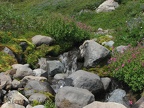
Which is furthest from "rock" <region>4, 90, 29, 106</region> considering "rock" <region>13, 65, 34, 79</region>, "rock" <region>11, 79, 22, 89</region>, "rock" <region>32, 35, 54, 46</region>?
"rock" <region>32, 35, 54, 46</region>

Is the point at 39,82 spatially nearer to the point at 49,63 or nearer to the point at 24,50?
the point at 49,63

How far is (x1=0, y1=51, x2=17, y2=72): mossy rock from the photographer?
13495mm

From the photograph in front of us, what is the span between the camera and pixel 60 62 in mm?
15602

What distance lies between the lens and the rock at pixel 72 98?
1003 centimetres

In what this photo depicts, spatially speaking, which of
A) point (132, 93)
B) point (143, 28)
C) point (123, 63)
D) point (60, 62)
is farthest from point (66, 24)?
point (132, 93)

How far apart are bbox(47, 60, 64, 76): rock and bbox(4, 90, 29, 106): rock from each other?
363 centimetres

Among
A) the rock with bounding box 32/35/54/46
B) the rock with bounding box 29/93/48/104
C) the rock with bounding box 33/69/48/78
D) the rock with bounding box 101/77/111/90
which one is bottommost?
the rock with bounding box 101/77/111/90

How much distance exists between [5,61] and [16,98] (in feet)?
12.1

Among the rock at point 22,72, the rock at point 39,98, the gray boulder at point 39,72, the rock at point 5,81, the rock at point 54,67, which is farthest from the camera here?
the rock at point 54,67

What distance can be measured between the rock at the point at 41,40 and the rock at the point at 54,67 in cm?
170

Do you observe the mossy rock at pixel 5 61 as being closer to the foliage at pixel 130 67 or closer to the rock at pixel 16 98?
the rock at pixel 16 98

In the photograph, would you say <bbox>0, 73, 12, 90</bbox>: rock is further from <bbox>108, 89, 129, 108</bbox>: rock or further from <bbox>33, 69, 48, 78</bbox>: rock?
<bbox>108, 89, 129, 108</bbox>: rock

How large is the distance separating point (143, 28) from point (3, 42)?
24.8 ft

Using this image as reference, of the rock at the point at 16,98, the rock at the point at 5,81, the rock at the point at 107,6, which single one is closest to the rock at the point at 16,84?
the rock at the point at 5,81
